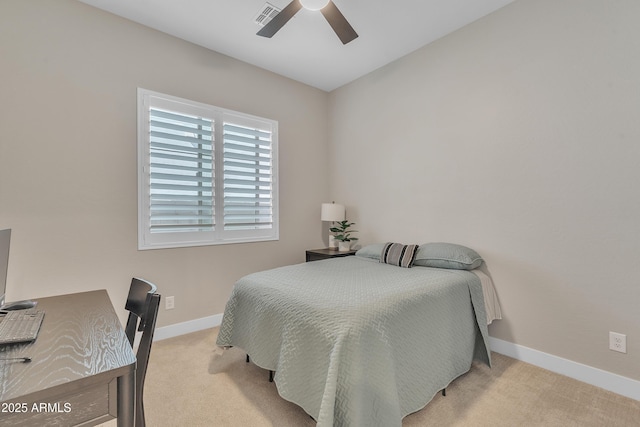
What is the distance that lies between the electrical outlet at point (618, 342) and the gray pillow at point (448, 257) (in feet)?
2.98

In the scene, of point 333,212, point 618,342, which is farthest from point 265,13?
point 618,342

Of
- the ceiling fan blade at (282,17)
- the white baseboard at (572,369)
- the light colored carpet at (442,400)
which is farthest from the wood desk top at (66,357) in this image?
the white baseboard at (572,369)

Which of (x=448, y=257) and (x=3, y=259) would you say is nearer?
(x=3, y=259)

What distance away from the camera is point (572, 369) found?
7.01 ft

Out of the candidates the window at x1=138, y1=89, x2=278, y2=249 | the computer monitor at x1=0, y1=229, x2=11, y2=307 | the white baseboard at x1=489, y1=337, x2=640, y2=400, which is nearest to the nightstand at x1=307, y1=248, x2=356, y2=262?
the window at x1=138, y1=89, x2=278, y2=249

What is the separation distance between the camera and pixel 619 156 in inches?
77.0

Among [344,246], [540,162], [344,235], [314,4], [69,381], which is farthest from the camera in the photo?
[344,235]

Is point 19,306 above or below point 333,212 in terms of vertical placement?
below

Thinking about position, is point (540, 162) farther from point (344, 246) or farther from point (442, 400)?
point (344, 246)

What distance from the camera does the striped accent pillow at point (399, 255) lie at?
8.78ft

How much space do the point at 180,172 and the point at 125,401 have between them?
234 centimetres

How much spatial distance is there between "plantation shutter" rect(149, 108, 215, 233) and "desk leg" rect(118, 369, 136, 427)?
211 centimetres

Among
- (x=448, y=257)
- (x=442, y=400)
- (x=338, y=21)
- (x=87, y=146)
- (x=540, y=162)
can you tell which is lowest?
(x=442, y=400)

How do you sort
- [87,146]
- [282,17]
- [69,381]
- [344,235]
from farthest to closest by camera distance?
1. [344,235]
2. [87,146]
3. [282,17]
4. [69,381]
